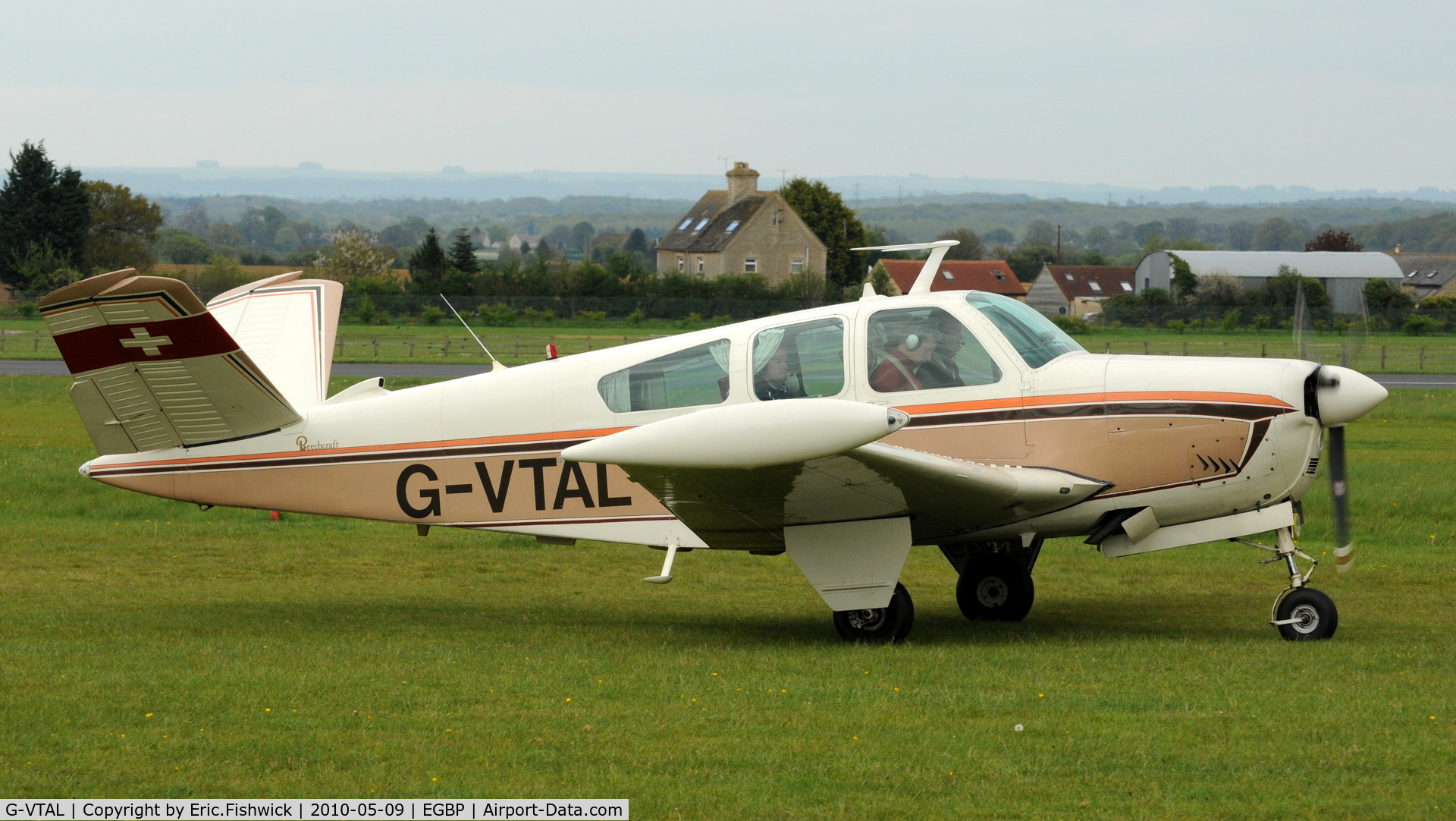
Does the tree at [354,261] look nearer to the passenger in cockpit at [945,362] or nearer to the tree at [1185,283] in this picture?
the tree at [1185,283]

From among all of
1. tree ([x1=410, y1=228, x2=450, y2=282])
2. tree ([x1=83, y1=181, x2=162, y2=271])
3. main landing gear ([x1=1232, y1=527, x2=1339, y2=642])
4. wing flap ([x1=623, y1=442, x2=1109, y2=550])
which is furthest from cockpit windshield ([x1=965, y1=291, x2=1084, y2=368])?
tree ([x1=83, y1=181, x2=162, y2=271])

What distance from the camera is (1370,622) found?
1010 cm

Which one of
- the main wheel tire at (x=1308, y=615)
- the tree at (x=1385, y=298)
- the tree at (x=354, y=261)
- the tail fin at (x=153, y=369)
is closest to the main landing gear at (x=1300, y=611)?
the main wheel tire at (x=1308, y=615)

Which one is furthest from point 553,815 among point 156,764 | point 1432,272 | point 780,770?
point 1432,272

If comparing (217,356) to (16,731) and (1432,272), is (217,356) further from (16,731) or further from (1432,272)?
(1432,272)

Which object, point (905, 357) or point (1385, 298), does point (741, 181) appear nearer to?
point (1385, 298)

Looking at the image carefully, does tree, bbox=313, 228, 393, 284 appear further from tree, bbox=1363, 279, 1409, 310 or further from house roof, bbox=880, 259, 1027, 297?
tree, bbox=1363, 279, 1409, 310

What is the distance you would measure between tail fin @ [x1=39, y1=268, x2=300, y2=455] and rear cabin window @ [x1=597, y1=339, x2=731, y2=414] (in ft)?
8.53

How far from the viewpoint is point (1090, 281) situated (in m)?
90.4

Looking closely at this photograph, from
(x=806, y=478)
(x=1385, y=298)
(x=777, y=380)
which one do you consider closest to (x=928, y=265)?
(x=777, y=380)

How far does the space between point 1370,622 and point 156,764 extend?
27.3 ft

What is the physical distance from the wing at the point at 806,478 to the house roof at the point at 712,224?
6528 centimetres

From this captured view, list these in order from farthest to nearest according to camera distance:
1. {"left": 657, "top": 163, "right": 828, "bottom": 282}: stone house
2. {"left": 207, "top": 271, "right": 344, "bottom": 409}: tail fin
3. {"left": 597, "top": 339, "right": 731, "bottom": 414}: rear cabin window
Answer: {"left": 657, "top": 163, "right": 828, "bottom": 282}: stone house
{"left": 207, "top": 271, "right": 344, "bottom": 409}: tail fin
{"left": 597, "top": 339, "right": 731, "bottom": 414}: rear cabin window

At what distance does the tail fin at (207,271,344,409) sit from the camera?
11.5m
